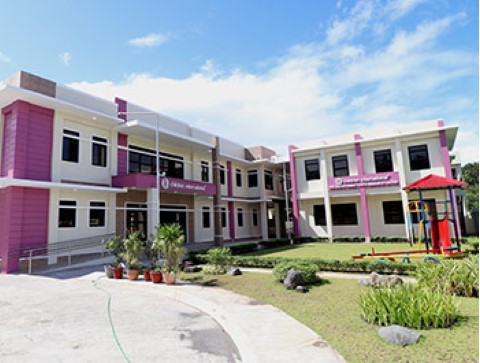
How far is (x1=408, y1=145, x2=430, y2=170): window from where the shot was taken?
68.9ft

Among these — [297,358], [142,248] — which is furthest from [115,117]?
[297,358]

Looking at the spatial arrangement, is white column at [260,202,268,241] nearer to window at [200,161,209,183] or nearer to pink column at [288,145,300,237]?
pink column at [288,145,300,237]

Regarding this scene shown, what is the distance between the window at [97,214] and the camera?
15731 millimetres

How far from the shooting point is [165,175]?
20.4m

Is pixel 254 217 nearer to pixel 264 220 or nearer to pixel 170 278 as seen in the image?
pixel 264 220

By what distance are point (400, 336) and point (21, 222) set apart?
566 inches

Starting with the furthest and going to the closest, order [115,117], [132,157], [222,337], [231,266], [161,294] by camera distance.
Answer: [132,157] < [115,117] < [231,266] < [161,294] < [222,337]

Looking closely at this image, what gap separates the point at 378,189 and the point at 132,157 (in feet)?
55.3

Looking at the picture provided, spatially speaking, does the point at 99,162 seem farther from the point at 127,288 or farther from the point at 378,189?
the point at 378,189

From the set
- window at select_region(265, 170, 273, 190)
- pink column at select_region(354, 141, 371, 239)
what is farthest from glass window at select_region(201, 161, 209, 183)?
pink column at select_region(354, 141, 371, 239)

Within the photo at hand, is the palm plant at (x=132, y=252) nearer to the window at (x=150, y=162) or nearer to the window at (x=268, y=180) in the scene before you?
the window at (x=150, y=162)

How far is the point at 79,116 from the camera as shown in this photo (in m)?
15.7

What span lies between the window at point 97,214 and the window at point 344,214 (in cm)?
1671

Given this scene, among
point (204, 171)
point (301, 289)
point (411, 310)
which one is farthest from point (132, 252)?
point (204, 171)
